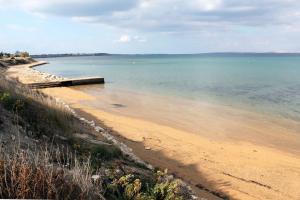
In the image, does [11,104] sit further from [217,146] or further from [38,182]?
[217,146]

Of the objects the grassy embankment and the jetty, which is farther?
the jetty

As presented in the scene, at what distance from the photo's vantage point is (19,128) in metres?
8.36

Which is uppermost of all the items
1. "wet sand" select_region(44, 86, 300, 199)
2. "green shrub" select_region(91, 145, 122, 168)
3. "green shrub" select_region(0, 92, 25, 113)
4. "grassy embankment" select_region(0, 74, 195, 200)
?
"green shrub" select_region(0, 92, 25, 113)

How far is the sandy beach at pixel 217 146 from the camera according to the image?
33.3ft

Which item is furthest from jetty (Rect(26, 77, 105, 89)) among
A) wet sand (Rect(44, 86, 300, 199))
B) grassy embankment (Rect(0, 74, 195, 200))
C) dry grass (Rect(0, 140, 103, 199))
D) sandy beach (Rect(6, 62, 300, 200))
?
dry grass (Rect(0, 140, 103, 199))

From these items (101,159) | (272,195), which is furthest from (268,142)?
(101,159)

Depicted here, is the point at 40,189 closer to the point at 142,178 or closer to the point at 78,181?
the point at 78,181

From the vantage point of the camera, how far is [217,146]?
47.0 ft

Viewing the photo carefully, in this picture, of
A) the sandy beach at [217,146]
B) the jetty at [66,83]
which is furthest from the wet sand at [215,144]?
the jetty at [66,83]

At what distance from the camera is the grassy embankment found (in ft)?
14.6

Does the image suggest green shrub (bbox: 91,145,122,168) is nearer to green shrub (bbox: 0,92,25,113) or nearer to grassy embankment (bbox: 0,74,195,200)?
grassy embankment (bbox: 0,74,195,200)

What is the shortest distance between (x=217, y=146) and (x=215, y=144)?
316mm

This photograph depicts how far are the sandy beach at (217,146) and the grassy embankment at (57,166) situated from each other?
6.15ft

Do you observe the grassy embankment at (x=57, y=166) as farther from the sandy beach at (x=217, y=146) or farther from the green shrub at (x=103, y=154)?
the sandy beach at (x=217, y=146)
